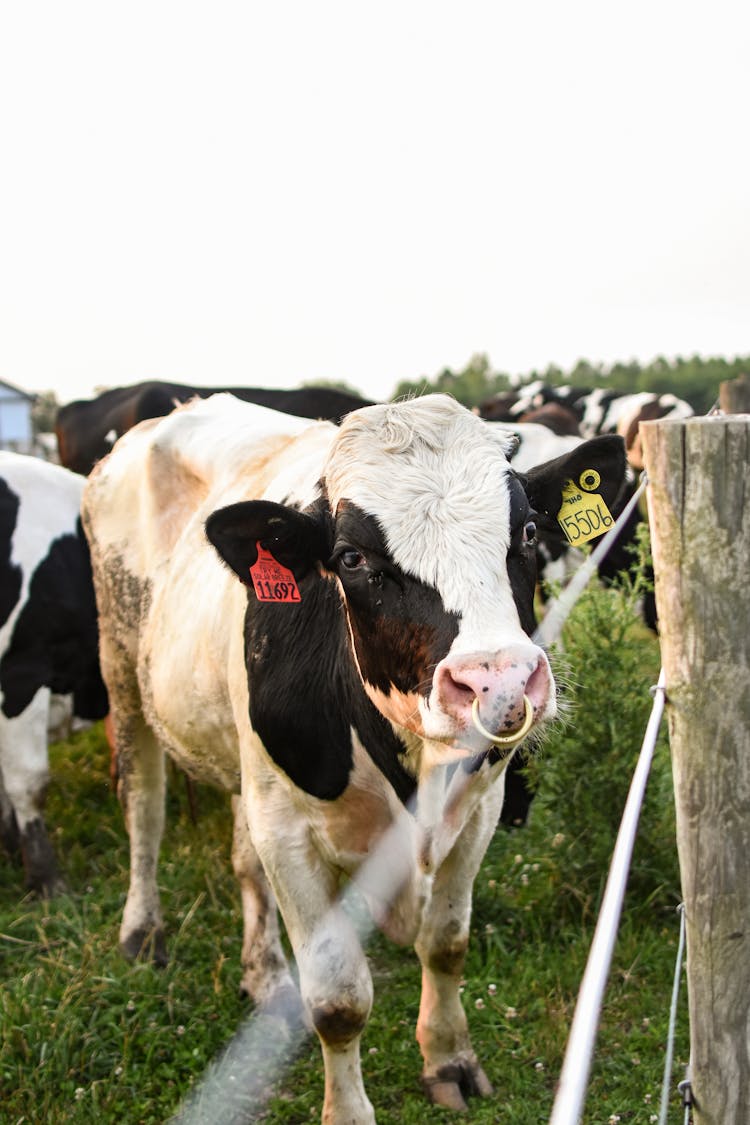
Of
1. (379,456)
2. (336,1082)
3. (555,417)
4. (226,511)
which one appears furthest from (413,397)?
(555,417)

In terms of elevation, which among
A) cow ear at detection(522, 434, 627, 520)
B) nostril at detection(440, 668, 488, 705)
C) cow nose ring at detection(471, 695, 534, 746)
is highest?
cow ear at detection(522, 434, 627, 520)

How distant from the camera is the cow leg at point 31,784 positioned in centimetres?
497

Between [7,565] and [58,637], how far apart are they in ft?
1.48

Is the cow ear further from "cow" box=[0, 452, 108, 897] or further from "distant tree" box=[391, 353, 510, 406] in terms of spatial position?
"distant tree" box=[391, 353, 510, 406]

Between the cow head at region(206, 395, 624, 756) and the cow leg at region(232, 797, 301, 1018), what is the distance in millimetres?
1556

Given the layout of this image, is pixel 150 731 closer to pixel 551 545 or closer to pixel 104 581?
pixel 104 581

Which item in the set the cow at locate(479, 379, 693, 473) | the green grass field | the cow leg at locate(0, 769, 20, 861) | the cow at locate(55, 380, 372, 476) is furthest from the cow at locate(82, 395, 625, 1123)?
the cow at locate(479, 379, 693, 473)

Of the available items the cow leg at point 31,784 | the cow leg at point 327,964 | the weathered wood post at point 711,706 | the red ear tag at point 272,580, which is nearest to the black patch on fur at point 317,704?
the red ear tag at point 272,580

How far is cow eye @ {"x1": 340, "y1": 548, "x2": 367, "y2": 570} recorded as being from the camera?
253 cm

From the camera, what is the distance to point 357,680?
9.18 feet

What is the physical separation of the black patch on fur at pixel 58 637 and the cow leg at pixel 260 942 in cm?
166

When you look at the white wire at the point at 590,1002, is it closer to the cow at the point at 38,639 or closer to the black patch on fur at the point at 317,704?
the black patch on fur at the point at 317,704

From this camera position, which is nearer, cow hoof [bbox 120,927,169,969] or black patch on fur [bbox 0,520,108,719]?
cow hoof [bbox 120,927,169,969]

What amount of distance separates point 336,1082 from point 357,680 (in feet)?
3.94
